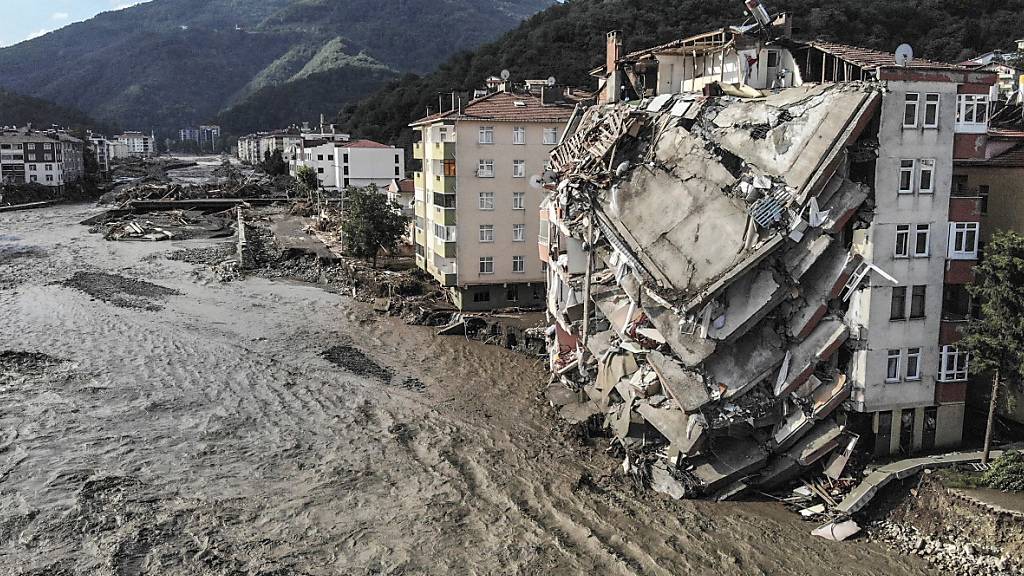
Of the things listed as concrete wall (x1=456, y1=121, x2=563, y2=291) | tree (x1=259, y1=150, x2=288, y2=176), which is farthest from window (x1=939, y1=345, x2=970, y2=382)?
tree (x1=259, y1=150, x2=288, y2=176)

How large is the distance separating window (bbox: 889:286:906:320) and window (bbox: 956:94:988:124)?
15.1ft

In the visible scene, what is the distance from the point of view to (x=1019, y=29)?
253ft

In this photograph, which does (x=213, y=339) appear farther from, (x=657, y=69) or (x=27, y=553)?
(x=657, y=69)

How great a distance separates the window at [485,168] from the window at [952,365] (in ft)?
78.5

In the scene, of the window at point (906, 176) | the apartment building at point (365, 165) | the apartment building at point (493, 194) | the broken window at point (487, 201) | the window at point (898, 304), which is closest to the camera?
the window at point (906, 176)

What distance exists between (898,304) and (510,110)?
23960 millimetres

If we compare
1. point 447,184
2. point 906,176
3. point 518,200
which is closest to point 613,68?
point 518,200

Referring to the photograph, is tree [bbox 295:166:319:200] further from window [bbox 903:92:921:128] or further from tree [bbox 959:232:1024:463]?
tree [bbox 959:232:1024:463]

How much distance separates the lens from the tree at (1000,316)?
60.9 feet

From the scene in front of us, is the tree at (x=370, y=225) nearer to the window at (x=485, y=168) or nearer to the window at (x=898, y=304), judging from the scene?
the window at (x=485, y=168)

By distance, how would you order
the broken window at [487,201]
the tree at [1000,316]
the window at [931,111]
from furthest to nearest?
1. the broken window at [487,201]
2. the window at [931,111]
3. the tree at [1000,316]

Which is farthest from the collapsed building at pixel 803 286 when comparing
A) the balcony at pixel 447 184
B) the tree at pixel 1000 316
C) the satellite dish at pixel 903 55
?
the balcony at pixel 447 184

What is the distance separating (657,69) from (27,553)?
2838cm

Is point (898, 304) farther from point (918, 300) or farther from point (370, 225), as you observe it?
point (370, 225)
